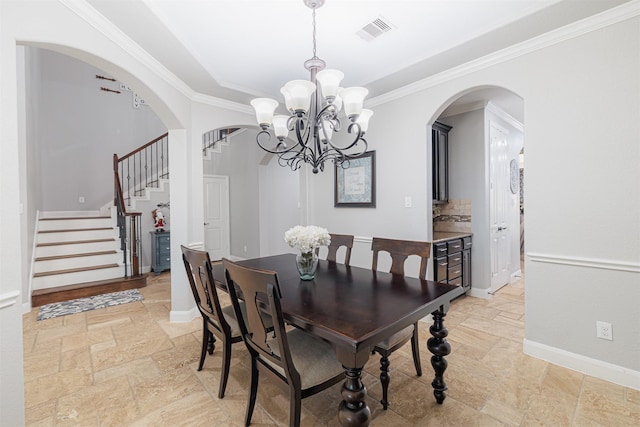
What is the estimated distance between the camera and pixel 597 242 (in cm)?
211

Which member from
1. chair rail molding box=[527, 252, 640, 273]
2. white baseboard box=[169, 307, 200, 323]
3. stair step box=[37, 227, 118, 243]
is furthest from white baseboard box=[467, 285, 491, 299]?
stair step box=[37, 227, 118, 243]

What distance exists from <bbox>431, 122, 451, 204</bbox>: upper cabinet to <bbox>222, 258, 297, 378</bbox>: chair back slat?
10.1ft

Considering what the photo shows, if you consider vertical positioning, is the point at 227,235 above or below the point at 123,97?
below

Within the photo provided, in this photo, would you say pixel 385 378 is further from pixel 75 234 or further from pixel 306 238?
pixel 75 234

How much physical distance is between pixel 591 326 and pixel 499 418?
1105 mm

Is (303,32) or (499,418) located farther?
(303,32)

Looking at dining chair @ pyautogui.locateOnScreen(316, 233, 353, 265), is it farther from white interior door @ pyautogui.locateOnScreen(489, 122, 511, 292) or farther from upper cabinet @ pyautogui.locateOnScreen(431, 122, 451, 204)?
white interior door @ pyautogui.locateOnScreen(489, 122, 511, 292)

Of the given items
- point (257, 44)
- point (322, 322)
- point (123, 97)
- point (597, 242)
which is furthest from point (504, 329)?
point (123, 97)

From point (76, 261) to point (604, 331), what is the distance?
20.3 ft

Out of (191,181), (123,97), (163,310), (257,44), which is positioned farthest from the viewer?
(123,97)

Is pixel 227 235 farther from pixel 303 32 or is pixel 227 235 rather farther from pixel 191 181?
pixel 303 32

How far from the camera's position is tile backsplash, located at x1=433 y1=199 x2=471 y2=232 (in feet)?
13.3

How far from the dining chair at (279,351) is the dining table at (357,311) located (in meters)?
0.14

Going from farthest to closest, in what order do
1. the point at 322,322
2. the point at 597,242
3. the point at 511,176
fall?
the point at 511,176
the point at 597,242
the point at 322,322
